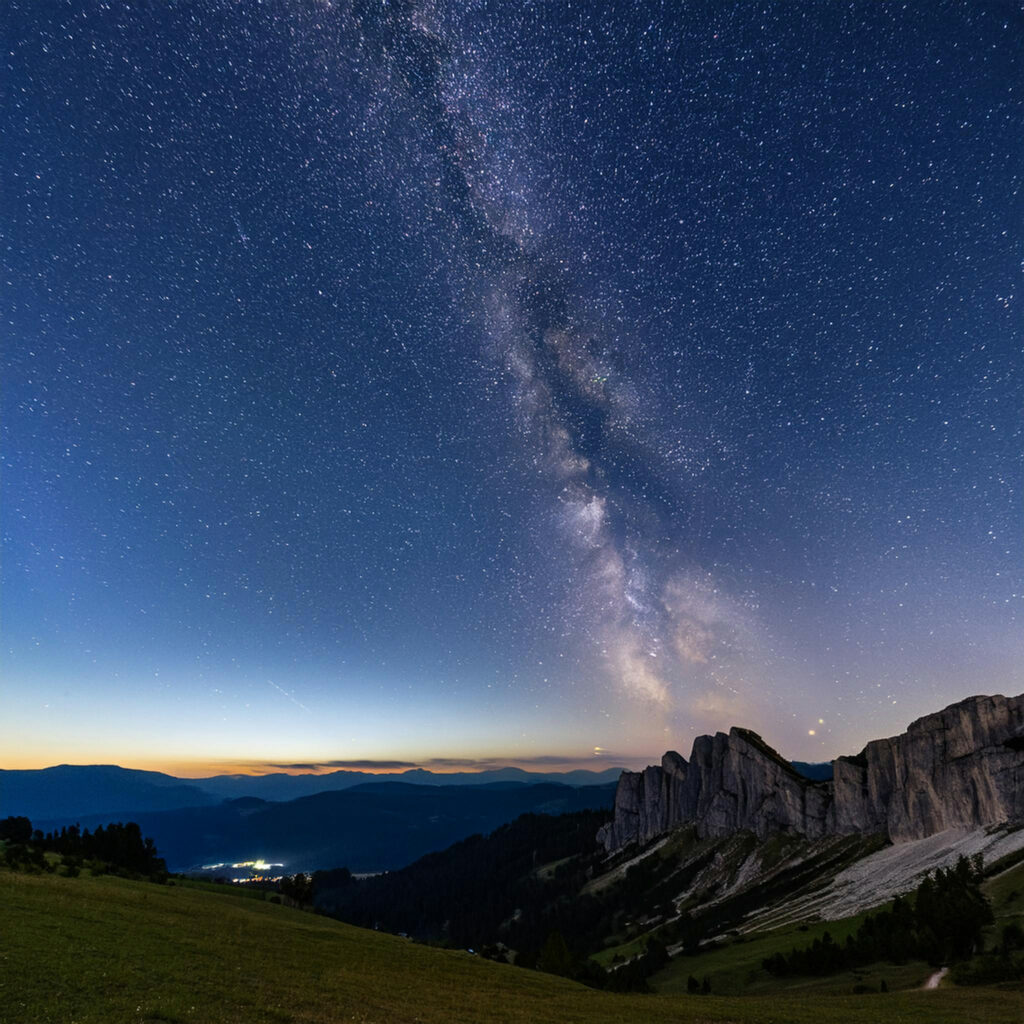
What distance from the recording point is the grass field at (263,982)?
2511 cm

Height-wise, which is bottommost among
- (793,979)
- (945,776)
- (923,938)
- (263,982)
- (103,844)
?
(793,979)


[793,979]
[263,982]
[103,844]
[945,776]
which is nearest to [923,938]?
[793,979]

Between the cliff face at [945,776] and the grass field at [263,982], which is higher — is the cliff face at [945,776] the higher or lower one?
the lower one

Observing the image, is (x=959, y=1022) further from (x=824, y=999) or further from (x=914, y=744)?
(x=914, y=744)

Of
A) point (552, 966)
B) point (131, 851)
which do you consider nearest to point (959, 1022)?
point (552, 966)

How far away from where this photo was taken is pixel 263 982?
103 feet

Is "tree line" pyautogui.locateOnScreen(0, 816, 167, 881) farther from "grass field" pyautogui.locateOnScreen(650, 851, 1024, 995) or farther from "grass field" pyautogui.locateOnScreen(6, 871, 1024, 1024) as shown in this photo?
"grass field" pyautogui.locateOnScreen(650, 851, 1024, 995)

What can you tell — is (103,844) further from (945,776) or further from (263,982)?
(945,776)

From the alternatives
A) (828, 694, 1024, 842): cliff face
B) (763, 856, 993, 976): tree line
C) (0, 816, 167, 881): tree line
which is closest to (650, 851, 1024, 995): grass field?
(763, 856, 993, 976): tree line

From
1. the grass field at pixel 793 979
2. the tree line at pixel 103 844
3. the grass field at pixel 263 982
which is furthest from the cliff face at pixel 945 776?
the tree line at pixel 103 844

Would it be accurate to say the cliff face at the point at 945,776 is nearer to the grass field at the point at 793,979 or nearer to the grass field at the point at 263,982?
the grass field at the point at 793,979

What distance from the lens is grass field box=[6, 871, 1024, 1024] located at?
2511 cm

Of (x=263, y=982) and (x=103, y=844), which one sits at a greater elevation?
(x=263, y=982)

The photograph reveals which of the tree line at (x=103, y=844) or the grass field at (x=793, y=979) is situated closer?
the grass field at (x=793, y=979)
